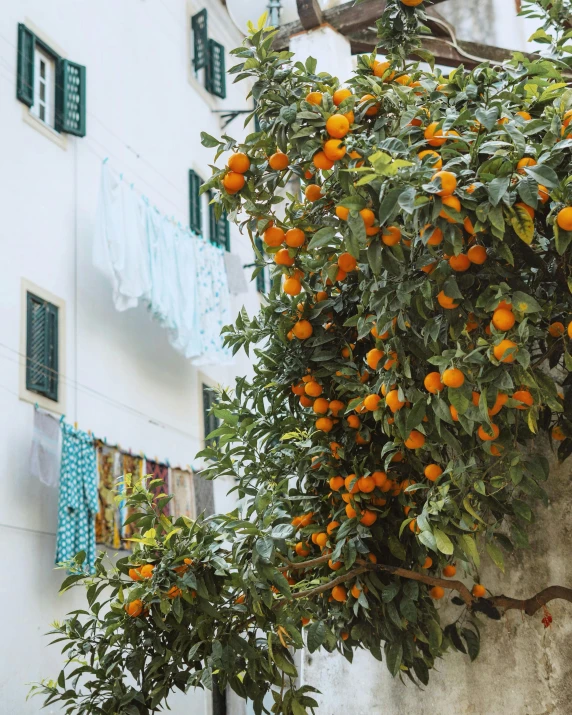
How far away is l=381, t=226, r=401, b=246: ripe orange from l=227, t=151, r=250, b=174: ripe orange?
547mm

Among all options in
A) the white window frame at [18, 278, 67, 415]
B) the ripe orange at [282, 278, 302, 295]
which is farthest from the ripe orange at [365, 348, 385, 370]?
the white window frame at [18, 278, 67, 415]

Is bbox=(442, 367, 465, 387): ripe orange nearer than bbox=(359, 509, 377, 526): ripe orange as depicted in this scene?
Yes

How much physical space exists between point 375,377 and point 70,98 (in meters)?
6.20

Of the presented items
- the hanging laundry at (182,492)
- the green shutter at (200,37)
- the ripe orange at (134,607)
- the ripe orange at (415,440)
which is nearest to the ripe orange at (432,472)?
the ripe orange at (415,440)

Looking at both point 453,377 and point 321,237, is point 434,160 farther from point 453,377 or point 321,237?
point 453,377

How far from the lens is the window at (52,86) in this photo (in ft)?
24.4

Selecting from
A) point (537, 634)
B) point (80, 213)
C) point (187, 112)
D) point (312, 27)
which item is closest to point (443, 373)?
point (537, 634)

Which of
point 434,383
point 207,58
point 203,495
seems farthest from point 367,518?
point 207,58

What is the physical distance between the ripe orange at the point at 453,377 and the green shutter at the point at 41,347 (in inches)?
206

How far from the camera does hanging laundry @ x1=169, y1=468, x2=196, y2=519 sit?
27.1ft

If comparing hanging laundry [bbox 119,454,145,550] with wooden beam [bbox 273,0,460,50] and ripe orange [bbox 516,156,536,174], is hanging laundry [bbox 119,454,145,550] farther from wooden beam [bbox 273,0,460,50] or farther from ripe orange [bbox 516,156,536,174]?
ripe orange [bbox 516,156,536,174]

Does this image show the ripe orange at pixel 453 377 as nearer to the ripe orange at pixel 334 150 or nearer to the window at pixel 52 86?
the ripe orange at pixel 334 150

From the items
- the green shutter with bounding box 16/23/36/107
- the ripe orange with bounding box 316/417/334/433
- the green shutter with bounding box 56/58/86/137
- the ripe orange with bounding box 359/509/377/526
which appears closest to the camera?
the ripe orange with bounding box 359/509/377/526

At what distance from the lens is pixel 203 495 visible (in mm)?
8875
